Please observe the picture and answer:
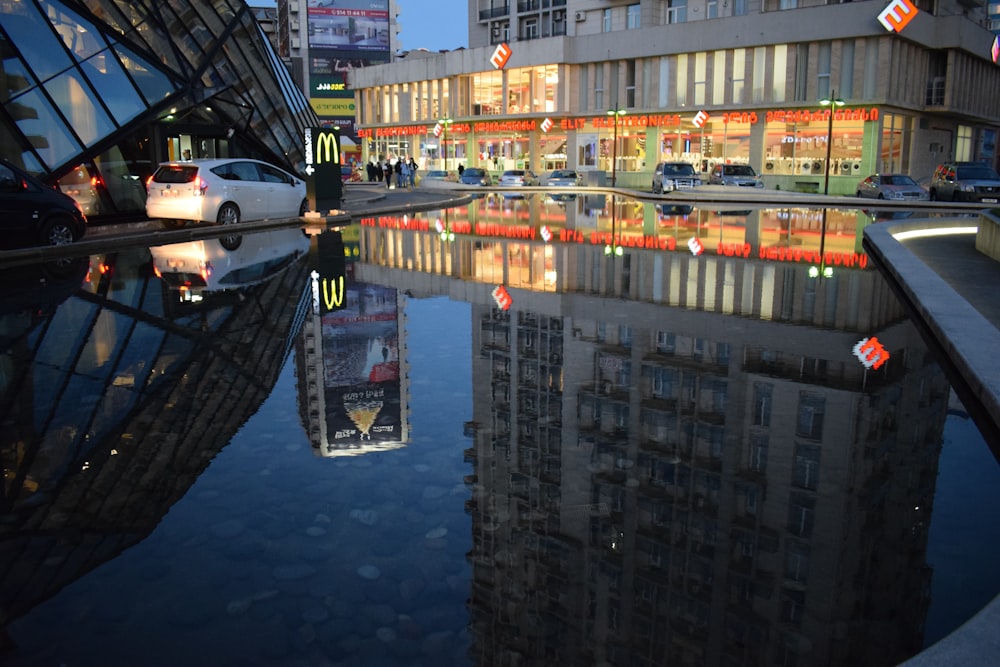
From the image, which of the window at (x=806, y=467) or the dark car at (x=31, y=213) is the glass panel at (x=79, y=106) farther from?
the window at (x=806, y=467)

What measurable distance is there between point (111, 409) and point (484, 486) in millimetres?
3358

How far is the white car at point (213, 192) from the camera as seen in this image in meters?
21.5

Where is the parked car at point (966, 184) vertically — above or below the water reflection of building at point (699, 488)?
above

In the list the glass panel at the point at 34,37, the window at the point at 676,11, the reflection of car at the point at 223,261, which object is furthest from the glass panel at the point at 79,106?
the window at the point at 676,11

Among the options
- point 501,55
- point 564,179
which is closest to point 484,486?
point 564,179

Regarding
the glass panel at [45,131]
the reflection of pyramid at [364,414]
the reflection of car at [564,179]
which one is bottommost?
the reflection of pyramid at [364,414]

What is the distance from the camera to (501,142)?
77.0 meters

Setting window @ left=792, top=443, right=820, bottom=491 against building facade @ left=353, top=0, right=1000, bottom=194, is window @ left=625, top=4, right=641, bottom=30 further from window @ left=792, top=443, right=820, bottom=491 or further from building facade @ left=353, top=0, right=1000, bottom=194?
window @ left=792, top=443, right=820, bottom=491

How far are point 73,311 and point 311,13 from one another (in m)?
117

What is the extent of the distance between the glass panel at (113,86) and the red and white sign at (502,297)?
589 inches

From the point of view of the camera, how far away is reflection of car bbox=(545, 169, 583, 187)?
6034 centimetres

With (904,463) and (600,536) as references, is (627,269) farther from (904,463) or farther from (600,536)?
(600,536)

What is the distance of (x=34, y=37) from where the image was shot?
2184cm

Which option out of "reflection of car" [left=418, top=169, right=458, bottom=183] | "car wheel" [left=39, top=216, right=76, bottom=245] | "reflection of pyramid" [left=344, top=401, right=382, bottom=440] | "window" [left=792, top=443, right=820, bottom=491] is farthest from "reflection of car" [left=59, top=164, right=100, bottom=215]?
"reflection of car" [left=418, top=169, right=458, bottom=183]
